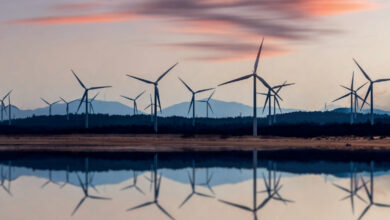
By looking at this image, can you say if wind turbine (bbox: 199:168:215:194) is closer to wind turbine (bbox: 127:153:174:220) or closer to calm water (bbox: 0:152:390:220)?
calm water (bbox: 0:152:390:220)

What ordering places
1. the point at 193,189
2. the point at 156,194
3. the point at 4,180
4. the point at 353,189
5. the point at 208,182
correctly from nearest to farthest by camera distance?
the point at 156,194
the point at 353,189
the point at 193,189
the point at 208,182
the point at 4,180

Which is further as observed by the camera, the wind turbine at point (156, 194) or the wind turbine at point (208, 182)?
the wind turbine at point (208, 182)

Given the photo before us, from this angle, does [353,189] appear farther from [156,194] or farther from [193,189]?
[156,194]

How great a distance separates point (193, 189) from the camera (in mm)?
36250

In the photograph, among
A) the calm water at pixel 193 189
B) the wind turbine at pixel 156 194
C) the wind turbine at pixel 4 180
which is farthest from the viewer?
the wind turbine at pixel 4 180

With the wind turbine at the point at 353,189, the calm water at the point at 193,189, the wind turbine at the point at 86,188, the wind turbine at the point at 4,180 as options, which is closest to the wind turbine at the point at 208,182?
the calm water at the point at 193,189

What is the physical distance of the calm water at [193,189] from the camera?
28.1 meters

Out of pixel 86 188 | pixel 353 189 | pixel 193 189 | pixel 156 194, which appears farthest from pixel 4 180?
pixel 353 189

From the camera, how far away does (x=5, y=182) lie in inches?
1543

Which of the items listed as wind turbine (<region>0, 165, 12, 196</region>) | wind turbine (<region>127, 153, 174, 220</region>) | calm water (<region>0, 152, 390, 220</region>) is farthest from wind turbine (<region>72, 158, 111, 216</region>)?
wind turbine (<region>0, 165, 12, 196</region>)

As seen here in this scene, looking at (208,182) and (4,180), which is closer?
(208,182)

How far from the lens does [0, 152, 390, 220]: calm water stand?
92.2 feet

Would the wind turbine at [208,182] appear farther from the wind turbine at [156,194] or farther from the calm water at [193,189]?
the wind turbine at [156,194]

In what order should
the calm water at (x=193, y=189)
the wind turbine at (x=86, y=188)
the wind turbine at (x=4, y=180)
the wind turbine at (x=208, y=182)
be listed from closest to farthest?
the calm water at (x=193, y=189), the wind turbine at (x=86, y=188), the wind turbine at (x=4, y=180), the wind turbine at (x=208, y=182)
